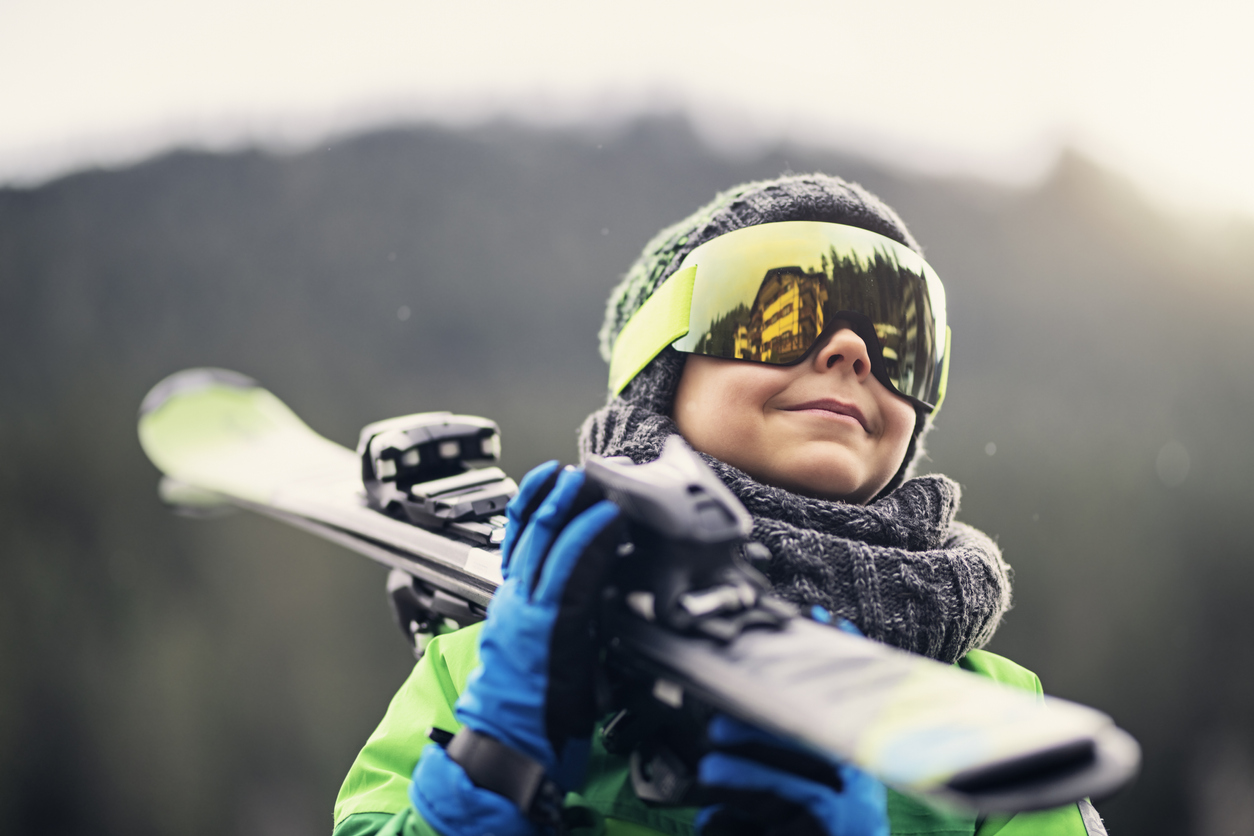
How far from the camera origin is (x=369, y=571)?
573 centimetres

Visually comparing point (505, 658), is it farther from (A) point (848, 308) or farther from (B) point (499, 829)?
(A) point (848, 308)

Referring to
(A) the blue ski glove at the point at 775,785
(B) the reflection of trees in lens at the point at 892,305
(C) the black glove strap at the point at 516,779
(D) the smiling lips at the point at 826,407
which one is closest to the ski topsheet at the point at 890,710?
(A) the blue ski glove at the point at 775,785

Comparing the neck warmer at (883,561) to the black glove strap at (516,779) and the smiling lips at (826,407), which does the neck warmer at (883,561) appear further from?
the black glove strap at (516,779)

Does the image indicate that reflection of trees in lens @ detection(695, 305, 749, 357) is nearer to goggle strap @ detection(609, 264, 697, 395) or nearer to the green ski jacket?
goggle strap @ detection(609, 264, 697, 395)

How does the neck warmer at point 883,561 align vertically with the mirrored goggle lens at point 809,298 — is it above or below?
below

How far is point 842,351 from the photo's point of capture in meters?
0.99

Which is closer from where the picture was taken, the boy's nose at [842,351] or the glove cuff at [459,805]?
the glove cuff at [459,805]

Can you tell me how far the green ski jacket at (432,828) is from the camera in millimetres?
795

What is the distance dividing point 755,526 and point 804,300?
331 mm

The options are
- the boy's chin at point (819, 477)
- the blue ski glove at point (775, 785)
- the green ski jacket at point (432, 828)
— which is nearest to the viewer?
the blue ski glove at point (775, 785)

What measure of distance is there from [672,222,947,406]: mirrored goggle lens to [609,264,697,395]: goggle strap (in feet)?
0.05

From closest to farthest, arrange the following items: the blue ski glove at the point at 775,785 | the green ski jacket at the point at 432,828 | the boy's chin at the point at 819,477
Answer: the blue ski glove at the point at 775,785
the green ski jacket at the point at 432,828
the boy's chin at the point at 819,477

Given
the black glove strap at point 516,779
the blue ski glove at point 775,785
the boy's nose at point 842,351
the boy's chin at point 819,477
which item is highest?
the boy's nose at point 842,351

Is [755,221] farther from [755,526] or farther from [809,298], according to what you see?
[755,526]
